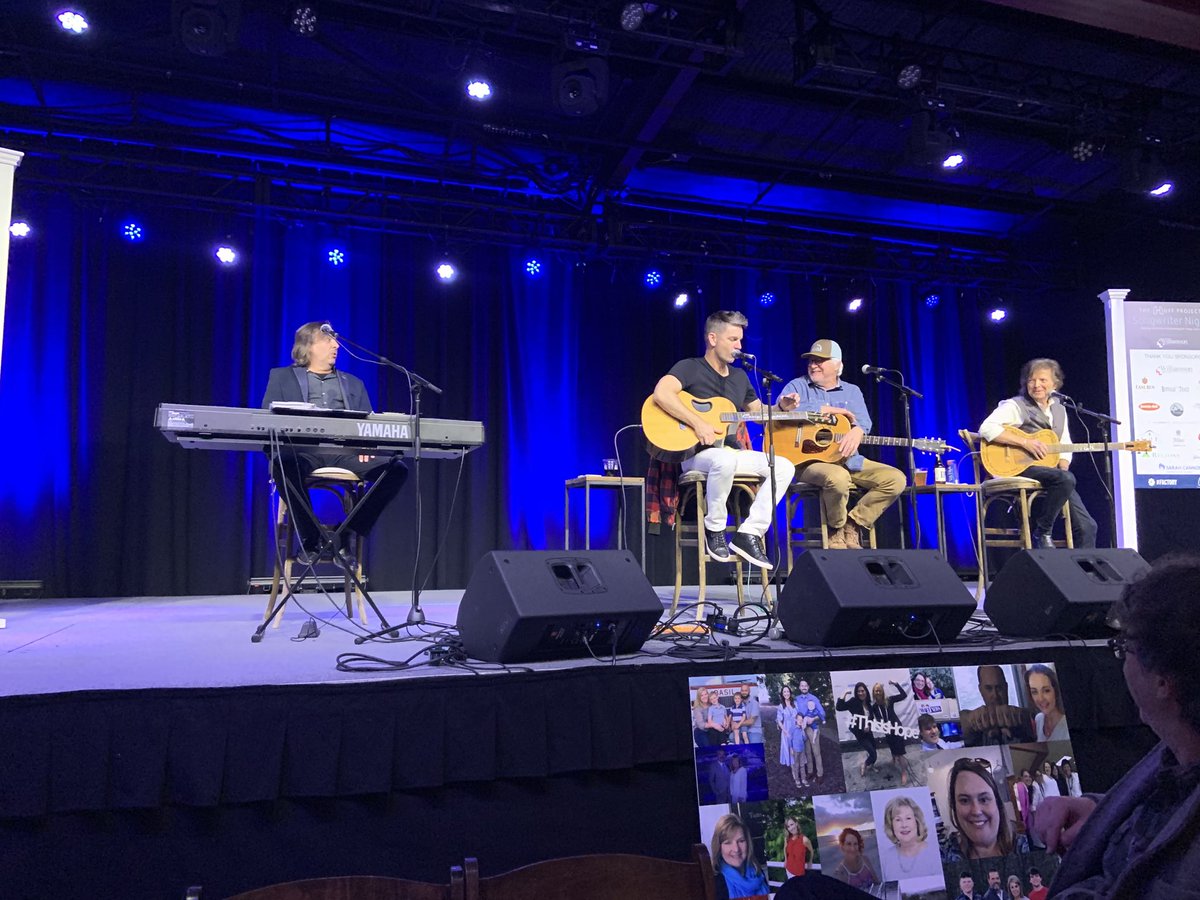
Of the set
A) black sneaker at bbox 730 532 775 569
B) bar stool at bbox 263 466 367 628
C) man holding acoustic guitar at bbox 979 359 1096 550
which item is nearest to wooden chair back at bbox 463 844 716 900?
bar stool at bbox 263 466 367 628

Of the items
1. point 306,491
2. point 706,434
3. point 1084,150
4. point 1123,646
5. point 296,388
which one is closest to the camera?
point 1123,646

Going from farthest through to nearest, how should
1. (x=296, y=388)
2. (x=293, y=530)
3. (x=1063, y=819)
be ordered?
(x=296, y=388), (x=293, y=530), (x=1063, y=819)

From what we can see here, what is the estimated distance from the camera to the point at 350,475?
3.64 meters

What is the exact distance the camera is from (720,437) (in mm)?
4074

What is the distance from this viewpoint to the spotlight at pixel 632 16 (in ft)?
14.9

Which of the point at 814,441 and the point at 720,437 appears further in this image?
the point at 814,441

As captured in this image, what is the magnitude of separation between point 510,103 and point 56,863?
546 centimetres

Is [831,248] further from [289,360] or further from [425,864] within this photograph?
[425,864]

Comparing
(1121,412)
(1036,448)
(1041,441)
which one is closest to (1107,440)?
(1041,441)

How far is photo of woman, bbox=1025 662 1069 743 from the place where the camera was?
8.25 ft

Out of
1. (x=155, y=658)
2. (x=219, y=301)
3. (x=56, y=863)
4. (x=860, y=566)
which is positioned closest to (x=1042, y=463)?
(x=860, y=566)

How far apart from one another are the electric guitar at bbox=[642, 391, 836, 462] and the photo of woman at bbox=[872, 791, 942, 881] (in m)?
2.09

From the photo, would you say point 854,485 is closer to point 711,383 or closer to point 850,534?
point 850,534

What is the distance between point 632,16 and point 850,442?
264 cm
